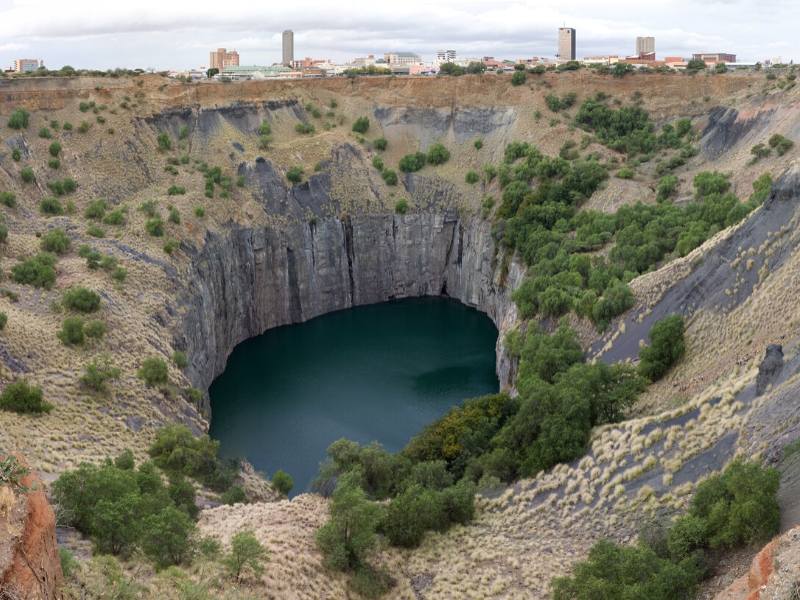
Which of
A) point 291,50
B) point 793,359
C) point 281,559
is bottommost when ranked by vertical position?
point 281,559

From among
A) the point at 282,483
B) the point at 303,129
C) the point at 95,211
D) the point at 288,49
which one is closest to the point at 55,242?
the point at 95,211

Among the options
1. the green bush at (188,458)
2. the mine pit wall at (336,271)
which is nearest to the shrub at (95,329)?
the green bush at (188,458)

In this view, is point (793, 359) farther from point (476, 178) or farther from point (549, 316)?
point (476, 178)

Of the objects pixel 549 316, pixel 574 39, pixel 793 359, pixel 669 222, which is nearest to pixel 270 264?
pixel 549 316

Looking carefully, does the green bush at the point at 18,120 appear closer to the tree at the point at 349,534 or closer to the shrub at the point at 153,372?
the shrub at the point at 153,372

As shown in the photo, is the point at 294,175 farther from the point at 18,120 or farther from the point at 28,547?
the point at 28,547
